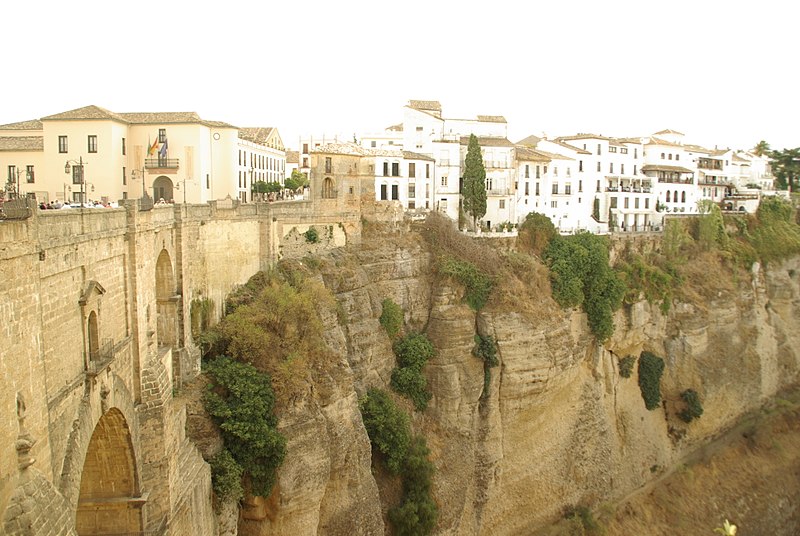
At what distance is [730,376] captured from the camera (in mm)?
38594

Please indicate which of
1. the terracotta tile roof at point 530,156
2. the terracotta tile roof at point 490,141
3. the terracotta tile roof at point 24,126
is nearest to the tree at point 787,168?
the terracotta tile roof at point 530,156

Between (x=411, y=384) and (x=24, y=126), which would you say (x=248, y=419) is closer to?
(x=411, y=384)

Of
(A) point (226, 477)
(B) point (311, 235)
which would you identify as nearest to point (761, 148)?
(B) point (311, 235)

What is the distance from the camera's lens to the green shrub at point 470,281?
29516 mm

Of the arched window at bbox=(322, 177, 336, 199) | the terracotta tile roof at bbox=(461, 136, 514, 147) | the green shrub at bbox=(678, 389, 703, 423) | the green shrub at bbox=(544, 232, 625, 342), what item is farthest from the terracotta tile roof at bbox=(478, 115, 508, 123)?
the green shrub at bbox=(678, 389, 703, 423)

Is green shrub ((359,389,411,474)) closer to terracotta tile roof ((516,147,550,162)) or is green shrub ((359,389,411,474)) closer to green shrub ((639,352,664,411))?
green shrub ((639,352,664,411))

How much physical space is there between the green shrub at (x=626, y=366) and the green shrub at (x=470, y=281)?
352 inches

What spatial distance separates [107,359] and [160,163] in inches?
609

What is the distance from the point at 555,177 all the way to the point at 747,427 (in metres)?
17.1

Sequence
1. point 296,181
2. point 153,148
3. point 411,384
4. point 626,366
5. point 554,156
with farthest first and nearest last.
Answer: point 296,181 → point 554,156 → point 626,366 → point 411,384 → point 153,148

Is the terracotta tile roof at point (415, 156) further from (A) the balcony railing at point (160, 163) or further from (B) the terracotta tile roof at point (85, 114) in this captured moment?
(B) the terracotta tile roof at point (85, 114)

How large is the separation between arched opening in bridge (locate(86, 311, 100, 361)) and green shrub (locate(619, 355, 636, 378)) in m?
27.1

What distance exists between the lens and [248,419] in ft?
59.1

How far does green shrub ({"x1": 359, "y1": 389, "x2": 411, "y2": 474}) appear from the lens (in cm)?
2370
